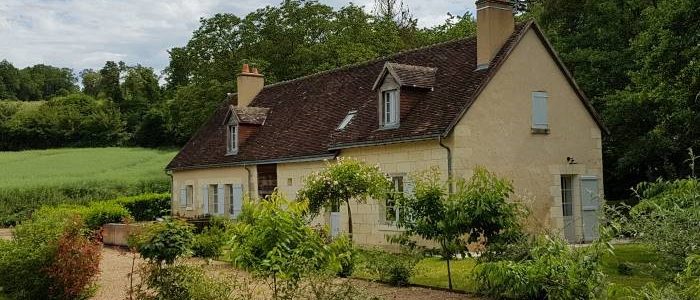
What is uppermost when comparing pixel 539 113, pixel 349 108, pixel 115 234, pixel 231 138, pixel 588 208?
pixel 349 108

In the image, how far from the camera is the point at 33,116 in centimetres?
6494

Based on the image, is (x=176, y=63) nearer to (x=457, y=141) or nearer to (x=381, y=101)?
(x=381, y=101)

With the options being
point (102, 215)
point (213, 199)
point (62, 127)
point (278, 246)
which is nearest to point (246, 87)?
point (213, 199)

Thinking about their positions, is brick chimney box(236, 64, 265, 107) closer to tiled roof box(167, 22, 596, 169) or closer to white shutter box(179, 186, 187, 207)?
tiled roof box(167, 22, 596, 169)

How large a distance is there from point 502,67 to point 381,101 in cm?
344

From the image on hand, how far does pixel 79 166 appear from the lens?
51656 millimetres

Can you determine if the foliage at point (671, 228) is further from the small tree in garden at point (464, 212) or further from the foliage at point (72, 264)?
the foliage at point (72, 264)

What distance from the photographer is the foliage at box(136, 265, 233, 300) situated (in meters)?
9.12

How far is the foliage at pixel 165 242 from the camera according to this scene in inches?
379

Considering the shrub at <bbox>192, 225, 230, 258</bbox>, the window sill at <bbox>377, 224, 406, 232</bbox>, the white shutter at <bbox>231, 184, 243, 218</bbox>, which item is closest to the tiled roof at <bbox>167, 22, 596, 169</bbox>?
the white shutter at <bbox>231, 184, 243, 218</bbox>

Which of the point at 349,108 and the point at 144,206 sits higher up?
the point at 349,108

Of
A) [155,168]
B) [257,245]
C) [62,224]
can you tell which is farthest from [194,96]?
[257,245]

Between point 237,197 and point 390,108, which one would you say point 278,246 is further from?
point 237,197

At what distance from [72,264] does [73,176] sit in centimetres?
3807
